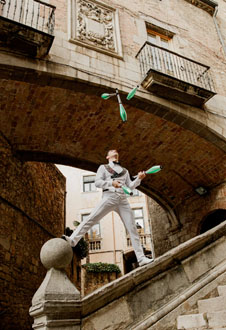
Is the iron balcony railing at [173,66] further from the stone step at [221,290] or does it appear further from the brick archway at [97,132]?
the stone step at [221,290]

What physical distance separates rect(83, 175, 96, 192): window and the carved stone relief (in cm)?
1610

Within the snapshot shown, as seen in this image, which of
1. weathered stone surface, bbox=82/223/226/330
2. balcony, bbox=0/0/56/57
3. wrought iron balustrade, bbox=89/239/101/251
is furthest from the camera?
wrought iron balustrade, bbox=89/239/101/251

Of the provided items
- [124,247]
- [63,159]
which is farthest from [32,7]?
[124,247]

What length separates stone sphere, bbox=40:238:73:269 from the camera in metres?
3.15

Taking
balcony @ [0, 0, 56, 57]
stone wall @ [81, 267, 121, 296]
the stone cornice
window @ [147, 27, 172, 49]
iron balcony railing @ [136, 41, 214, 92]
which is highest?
the stone cornice

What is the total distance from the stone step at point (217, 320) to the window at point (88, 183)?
20.4 metres

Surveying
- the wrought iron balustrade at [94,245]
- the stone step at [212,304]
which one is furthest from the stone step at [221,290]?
the wrought iron balustrade at [94,245]

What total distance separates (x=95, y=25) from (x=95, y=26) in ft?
0.11

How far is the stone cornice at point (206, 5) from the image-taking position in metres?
11.0

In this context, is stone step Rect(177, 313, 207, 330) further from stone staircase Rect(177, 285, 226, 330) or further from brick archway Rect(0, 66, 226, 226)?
brick archway Rect(0, 66, 226, 226)

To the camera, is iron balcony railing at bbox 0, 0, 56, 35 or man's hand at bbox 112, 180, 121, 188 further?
iron balcony railing at bbox 0, 0, 56, 35

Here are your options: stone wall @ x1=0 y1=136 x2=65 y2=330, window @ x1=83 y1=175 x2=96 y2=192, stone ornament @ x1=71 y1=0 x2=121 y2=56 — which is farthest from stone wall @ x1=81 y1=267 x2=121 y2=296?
stone ornament @ x1=71 y1=0 x2=121 y2=56

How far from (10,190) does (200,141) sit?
5523 mm

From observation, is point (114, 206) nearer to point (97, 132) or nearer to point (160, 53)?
point (97, 132)
